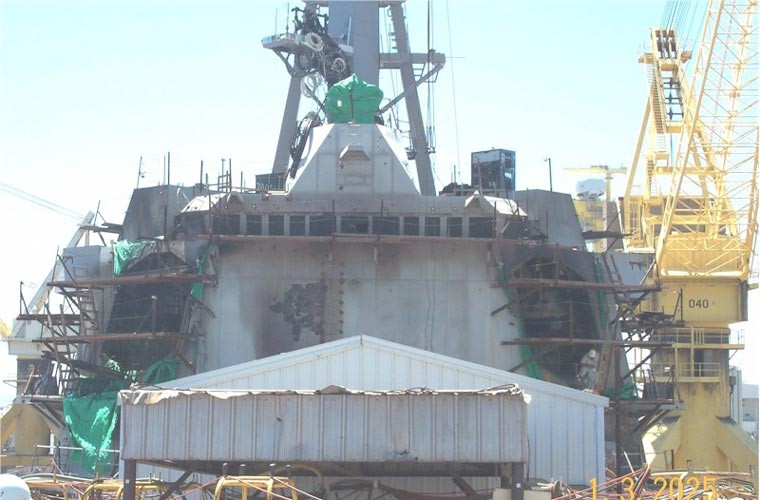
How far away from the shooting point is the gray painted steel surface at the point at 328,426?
2422 centimetres

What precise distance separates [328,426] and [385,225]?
11.6 metres

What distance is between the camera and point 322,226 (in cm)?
3491

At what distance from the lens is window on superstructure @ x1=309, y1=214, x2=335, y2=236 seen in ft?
114

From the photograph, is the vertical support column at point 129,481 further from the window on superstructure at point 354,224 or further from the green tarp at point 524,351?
the green tarp at point 524,351

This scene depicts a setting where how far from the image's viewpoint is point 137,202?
3781cm

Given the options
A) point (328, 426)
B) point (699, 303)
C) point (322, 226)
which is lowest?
point (328, 426)

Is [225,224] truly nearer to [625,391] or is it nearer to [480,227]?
[480,227]

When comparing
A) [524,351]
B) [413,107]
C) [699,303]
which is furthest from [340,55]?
[699,303]

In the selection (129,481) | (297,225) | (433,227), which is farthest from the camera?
(433,227)

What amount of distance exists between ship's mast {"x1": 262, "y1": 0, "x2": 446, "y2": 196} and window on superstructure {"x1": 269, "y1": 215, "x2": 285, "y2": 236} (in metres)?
13.3

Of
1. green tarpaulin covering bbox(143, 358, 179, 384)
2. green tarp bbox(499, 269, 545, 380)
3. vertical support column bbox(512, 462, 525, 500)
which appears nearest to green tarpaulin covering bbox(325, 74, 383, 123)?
green tarp bbox(499, 269, 545, 380)

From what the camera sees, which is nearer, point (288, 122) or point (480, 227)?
point (480, 227)

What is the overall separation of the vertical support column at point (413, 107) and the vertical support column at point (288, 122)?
4898 mm

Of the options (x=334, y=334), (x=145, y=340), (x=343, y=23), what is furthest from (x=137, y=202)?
(x=343, y=23)
